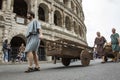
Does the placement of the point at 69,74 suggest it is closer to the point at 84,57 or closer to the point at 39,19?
the point at 84,57

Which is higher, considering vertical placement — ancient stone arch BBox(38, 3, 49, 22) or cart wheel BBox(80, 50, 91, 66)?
ancient stone arch BBox(38, 3, 49, 22)

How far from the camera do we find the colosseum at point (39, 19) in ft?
57.5

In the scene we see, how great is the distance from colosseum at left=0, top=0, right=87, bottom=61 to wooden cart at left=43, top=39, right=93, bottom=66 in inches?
364

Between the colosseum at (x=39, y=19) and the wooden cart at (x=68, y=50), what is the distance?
30.3ft

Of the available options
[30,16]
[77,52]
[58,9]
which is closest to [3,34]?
[58,9]

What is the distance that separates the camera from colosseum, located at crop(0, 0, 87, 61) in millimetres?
17516

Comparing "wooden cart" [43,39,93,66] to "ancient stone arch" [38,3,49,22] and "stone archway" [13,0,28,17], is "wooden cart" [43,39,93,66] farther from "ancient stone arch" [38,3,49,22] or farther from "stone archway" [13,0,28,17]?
"stone archway" [13,0,28,17]

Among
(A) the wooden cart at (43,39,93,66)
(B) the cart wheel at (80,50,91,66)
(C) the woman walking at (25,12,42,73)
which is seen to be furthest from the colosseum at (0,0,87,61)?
(C) the woman walking at (25,12,42,73)

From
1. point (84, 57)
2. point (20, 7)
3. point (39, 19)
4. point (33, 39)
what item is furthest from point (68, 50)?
point (20, 7)

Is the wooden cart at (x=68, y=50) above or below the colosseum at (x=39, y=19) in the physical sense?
below

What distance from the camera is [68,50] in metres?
8.12

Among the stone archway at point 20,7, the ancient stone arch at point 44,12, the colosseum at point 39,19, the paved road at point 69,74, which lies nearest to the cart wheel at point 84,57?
the paved road at point 69,74

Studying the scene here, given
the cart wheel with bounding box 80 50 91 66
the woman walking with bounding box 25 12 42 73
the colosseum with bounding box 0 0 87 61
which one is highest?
the colosseum with bounding box 0 0 87 61

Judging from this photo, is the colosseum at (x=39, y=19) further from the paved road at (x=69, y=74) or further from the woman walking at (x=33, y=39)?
the paved road at (x=69, y=74)
